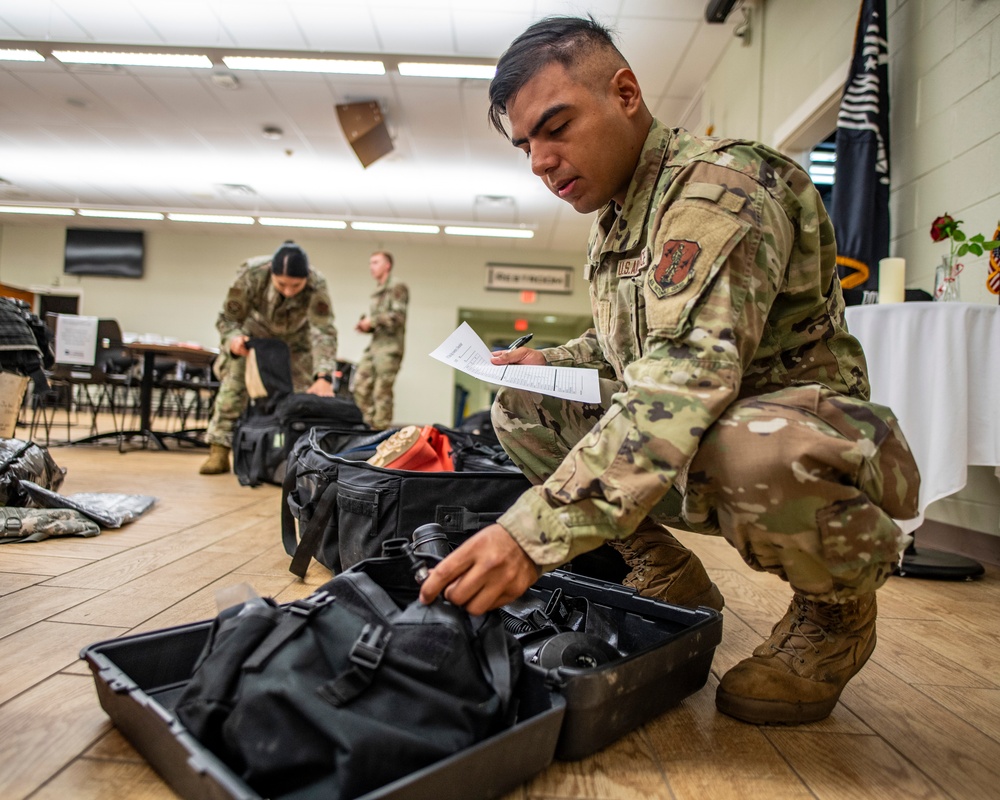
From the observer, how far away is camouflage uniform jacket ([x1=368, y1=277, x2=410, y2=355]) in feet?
16.8

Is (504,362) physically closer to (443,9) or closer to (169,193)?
(443,9)

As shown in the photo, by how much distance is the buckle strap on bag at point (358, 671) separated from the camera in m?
0.59

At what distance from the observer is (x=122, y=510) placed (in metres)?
2.03

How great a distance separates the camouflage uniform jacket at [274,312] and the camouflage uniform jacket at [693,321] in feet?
8.75

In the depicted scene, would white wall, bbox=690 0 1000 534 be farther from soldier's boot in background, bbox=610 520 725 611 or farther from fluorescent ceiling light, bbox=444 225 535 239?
fluorescent ceiling light, bbox=444 225 535 239

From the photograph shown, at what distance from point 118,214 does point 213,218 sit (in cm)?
129

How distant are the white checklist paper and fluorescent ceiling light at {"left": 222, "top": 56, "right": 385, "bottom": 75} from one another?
4.15 metres

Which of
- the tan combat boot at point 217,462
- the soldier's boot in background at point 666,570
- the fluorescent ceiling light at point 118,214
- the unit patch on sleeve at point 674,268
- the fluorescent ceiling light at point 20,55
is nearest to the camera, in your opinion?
the unit patch on sleeve at point 674,268

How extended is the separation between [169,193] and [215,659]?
28.1 feet

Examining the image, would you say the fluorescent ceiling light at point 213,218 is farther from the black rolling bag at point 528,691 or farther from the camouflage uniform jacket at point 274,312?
the black rolling bag at point 528,691

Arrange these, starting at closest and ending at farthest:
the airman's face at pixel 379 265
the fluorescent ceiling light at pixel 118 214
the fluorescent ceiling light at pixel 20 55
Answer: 1. the fluorescent ceiling light at pixel 20 55
2. the airman's face at pixel 379 265
3. the fluorescent ceiling light at pixel 118 214

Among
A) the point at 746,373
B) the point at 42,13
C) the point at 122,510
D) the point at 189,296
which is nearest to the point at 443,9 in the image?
the point at 42,13

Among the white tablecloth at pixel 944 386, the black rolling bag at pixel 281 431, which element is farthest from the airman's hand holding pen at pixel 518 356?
the black rolling bag at pixel 281 431

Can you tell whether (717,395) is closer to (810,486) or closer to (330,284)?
(810,486)
